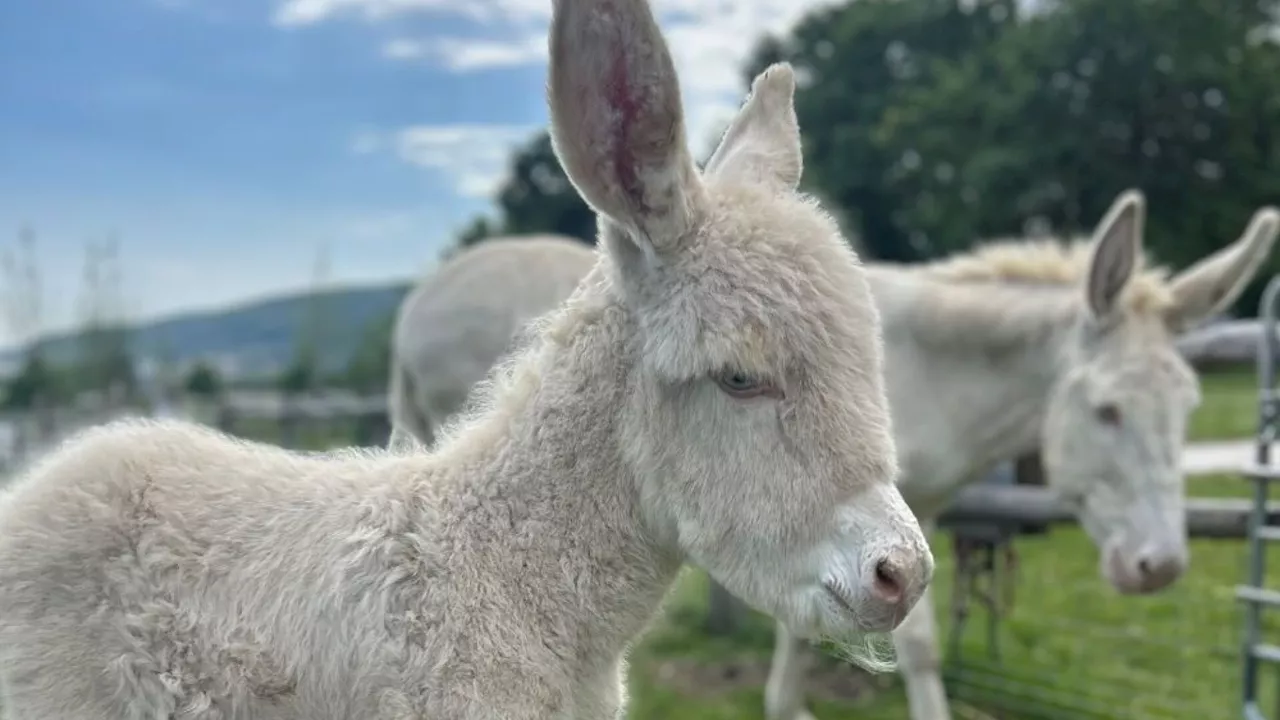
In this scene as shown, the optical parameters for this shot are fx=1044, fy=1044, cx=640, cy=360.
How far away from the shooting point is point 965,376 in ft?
16.0

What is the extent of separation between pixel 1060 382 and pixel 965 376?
0.47 meters

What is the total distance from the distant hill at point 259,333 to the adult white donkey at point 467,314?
637cm

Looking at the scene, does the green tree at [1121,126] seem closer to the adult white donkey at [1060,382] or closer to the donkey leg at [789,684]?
the adult white donkey at [1060,382]

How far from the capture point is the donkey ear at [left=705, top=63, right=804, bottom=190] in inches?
78.6

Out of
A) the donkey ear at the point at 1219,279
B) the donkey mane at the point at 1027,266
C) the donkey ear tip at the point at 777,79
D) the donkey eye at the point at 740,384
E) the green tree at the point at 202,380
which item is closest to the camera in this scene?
the donkey eye at the point at 740,384

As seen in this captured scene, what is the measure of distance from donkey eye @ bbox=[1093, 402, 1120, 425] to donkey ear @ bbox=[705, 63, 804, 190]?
108 inches

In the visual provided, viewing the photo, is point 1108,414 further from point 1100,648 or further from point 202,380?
point 202,380

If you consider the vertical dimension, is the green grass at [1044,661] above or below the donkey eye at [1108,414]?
below

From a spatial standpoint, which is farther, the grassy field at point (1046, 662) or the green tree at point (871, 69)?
the green tree at point (871, 69)

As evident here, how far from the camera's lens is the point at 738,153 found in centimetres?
204

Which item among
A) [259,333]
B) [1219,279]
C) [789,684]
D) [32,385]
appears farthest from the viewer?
[32,385]

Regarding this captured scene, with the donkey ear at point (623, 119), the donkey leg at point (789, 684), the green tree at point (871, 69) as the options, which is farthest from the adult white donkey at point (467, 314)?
the green tree at point (871, 69)

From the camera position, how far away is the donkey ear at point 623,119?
1637 mm

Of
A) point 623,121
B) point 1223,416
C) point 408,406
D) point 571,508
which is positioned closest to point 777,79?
point 623,121
